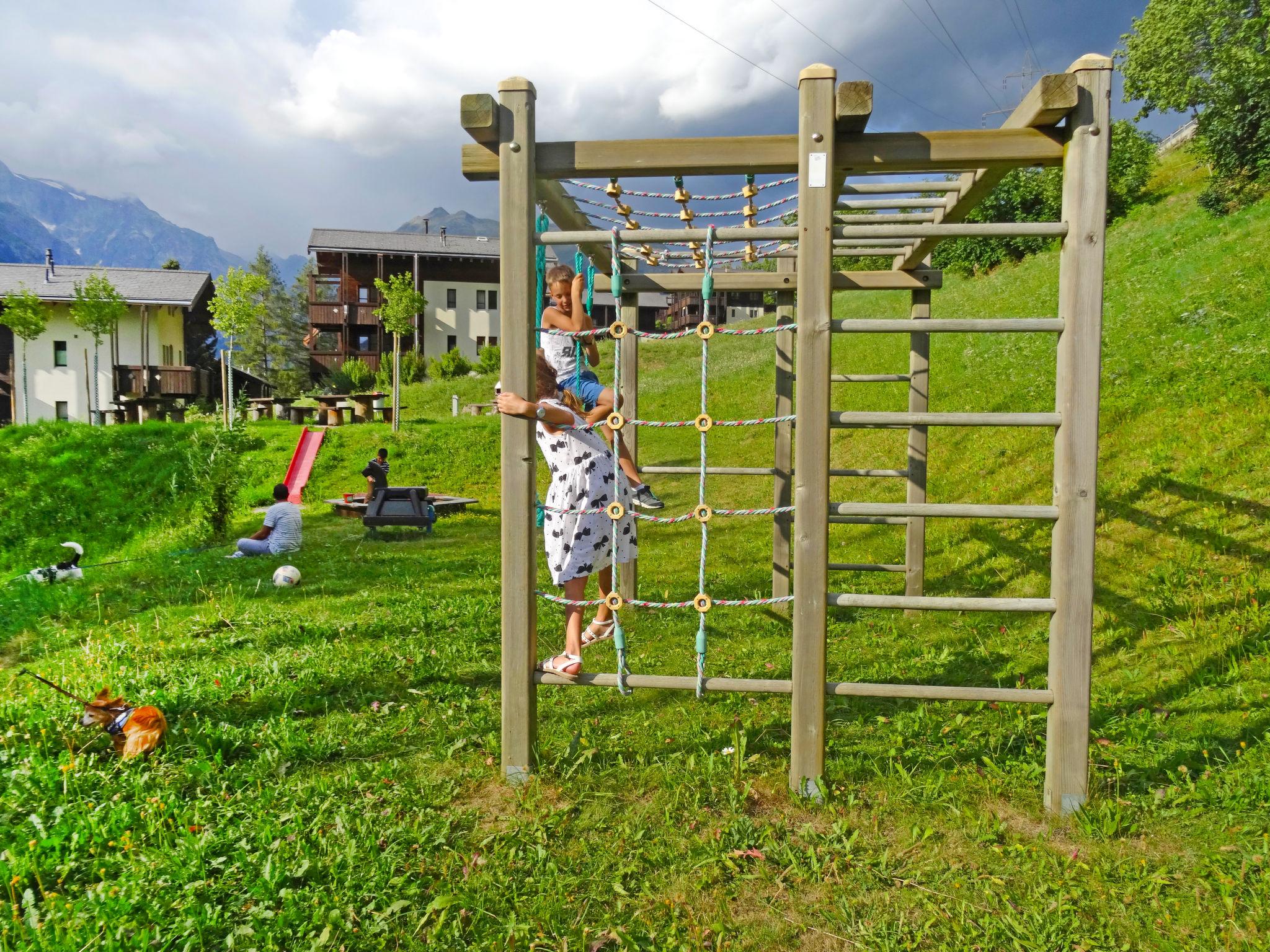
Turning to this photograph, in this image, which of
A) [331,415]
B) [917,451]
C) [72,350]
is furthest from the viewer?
[72,350]

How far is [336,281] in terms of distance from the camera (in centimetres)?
3644

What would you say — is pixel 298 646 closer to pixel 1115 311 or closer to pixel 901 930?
pixel 901 930

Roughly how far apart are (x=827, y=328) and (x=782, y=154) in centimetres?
72

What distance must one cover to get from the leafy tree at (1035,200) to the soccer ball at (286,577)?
2112 cm

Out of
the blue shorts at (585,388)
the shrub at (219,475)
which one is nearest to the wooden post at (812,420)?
the blue shorts at (585,388)

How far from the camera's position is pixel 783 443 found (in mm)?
6035

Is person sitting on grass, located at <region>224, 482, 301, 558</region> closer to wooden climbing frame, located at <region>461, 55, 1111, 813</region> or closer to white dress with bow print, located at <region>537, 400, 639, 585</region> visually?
white dress with bow print, located at <region>537, 400, 639, 585</region>

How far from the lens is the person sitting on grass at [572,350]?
12.8ft

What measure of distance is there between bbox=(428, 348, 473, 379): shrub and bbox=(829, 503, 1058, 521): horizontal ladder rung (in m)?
27.9

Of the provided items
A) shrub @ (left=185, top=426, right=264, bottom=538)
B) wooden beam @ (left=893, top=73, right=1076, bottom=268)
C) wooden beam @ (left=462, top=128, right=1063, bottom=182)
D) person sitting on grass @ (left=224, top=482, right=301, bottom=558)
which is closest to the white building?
shrub @ (left=185, top=426, right=264, bottom=538)

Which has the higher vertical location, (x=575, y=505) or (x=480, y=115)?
(x=480, y=115)

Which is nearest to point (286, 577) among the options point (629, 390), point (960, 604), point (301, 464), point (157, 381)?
point (629, 390)

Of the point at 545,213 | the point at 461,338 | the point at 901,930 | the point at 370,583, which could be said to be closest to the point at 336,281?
the point at 461,338

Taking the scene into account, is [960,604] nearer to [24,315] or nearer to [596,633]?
[596,633]
